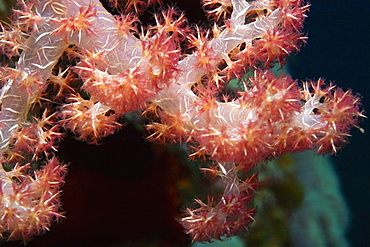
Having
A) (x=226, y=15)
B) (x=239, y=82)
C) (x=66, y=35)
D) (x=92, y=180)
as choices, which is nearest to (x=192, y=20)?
(x=226, y=15)

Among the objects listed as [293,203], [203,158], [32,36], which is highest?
[32,36]

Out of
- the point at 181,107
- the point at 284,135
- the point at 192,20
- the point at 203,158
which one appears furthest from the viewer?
the point at 192,20

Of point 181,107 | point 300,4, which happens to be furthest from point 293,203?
point 300,4

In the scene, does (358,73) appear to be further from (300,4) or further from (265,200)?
(265,200)

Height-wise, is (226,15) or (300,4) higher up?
(300,4)

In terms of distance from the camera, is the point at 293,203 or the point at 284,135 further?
the point at 293,203

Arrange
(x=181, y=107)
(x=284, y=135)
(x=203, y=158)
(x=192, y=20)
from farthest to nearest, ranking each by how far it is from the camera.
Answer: (x=192, y=20)
(x=203, y=158)
(x=181, y=107)
(x=284, y=135)

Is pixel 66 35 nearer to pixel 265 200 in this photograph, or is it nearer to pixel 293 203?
pixel 265 200
